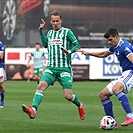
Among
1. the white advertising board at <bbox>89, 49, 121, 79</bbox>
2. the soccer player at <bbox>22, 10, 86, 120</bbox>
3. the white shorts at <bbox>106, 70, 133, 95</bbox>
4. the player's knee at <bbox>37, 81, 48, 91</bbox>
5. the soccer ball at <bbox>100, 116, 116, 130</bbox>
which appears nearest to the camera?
the soccer ball at <bbox>100, 116, 116, 130</bbox>

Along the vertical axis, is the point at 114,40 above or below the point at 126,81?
above

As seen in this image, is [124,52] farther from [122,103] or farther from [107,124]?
[107,124]

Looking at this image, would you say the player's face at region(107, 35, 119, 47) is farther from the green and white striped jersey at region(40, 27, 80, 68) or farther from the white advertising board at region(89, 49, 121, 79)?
the white advertising board at region(89, 49, 121, 79)

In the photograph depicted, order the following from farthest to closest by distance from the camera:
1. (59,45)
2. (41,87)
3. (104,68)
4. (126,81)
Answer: (104,68) → (59,45) → (41,87) → (126,81)

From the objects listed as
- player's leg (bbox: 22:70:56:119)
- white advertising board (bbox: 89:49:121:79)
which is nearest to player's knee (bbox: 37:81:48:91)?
player's leg (bbox: 22:70:56:119)

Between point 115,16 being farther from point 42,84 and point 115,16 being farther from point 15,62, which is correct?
point 42,84

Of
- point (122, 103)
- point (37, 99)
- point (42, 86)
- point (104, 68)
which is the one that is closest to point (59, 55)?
point (42, 86)

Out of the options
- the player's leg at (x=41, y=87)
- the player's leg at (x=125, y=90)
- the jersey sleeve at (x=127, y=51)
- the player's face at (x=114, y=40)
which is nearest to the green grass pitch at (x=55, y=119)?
the player's leg at (x=125, y=90)

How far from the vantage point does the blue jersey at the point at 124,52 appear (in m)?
11.8

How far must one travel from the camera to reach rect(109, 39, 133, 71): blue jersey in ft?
38.7

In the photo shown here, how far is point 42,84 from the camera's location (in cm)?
1227

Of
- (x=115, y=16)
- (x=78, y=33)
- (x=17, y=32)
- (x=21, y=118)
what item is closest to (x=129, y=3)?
(x=115, y=16)

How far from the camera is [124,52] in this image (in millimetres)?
11797

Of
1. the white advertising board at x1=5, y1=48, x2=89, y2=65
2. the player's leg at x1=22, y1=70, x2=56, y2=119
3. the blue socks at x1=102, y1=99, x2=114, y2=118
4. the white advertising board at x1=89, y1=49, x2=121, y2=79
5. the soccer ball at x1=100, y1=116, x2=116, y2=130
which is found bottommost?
the white advertising board at x1=89, y1=49, x2=121, y2=79
